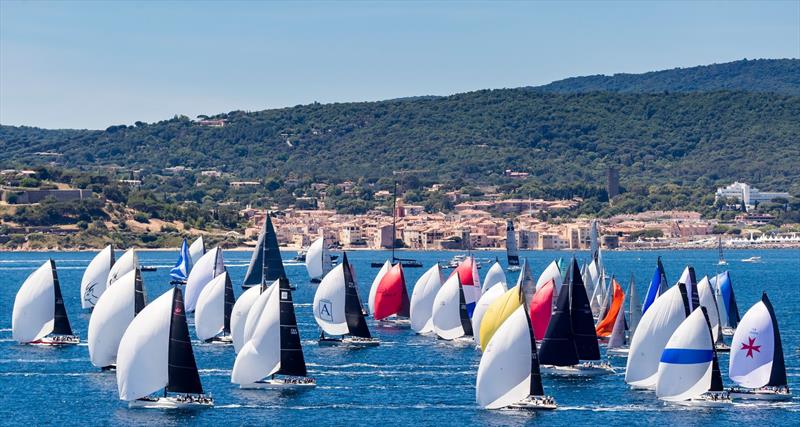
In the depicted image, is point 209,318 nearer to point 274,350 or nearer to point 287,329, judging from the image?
point 274,350

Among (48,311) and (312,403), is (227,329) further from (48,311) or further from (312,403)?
(312,403)

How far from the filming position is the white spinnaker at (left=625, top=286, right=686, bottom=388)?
172ft

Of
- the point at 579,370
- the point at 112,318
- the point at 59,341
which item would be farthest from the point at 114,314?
the point at 579,370

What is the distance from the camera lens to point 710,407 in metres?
50.2

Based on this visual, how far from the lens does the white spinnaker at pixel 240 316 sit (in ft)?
195

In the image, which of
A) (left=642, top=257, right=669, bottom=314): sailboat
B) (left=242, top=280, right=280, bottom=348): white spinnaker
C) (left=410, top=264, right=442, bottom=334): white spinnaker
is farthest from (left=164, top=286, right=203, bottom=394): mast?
(left=410, top=264, right=442, bottom=334): white spinnaker

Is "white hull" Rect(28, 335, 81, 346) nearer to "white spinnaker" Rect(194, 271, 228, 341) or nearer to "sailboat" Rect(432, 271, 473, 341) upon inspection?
"white spinnaker" Rect(194, 271, 228, 341)

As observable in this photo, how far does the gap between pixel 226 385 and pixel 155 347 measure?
7652mm

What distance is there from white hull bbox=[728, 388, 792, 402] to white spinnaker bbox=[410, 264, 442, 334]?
23.9 m

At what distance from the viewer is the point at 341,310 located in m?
67.8

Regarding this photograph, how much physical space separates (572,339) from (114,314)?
15.4m

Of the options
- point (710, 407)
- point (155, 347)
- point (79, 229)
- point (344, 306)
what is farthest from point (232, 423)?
point (79, 229)

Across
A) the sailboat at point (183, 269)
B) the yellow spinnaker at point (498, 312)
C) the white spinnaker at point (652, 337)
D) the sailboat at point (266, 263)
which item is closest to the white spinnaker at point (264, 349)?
the yellow spinnaker at point (498, 312)

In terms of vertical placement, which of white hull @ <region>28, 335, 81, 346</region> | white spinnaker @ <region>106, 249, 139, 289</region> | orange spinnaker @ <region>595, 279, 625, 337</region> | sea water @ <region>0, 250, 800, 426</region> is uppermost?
white spinnaker @ <region>106, 249, 139, 289</region>
